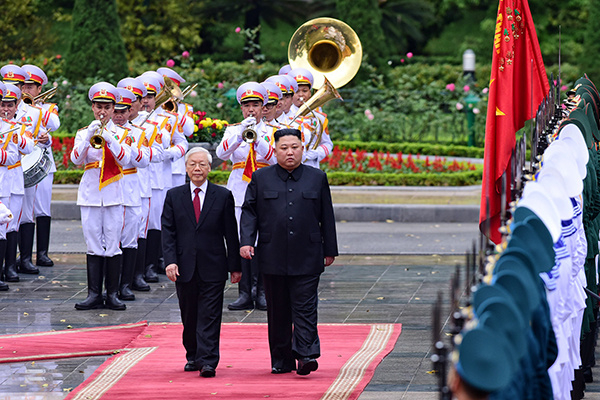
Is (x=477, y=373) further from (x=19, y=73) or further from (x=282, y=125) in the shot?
(x=19, y=73)

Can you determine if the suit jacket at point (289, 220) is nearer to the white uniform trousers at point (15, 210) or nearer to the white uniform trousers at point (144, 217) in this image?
the white uniform trousers at point (144, 217)

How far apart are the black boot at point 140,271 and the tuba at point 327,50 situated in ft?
11.3

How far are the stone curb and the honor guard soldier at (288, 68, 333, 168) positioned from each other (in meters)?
4.34

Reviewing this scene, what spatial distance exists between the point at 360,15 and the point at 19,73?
15205mm

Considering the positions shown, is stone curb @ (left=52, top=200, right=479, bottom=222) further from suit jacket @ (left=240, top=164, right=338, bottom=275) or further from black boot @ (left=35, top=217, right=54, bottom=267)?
suit jacket @ (left=240, top=164, right=338, bottom=275)

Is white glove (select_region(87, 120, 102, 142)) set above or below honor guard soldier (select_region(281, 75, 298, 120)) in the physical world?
below

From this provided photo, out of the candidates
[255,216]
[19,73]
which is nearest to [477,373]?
[255,216]

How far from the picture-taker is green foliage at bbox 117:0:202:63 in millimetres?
32312

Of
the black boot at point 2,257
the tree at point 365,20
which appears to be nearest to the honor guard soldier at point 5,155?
the black boot at point 2,257

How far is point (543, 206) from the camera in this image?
15.6 ft

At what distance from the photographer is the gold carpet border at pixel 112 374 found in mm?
7270

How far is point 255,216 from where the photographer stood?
811 centimetres

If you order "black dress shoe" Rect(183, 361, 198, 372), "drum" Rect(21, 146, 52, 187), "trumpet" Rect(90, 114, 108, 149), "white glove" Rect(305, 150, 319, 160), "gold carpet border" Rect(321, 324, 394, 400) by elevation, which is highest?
"trumpet" Rect(90, 114, 108, 149)

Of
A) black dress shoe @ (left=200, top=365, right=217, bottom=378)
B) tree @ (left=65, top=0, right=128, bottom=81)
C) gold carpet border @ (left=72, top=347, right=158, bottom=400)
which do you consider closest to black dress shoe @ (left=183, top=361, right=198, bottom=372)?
black dress shoe @ (left=200, top=365, right=217, bottom=378)
